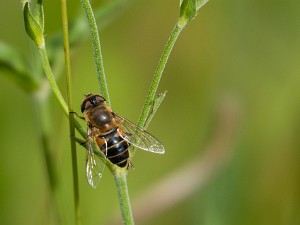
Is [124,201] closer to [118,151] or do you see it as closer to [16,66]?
[118,151]

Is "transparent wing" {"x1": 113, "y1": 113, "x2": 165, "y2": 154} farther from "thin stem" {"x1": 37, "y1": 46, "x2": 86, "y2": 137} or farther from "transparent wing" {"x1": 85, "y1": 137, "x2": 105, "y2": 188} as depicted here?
"thin stem" {"x1": 37, "y1": 46, "x2": 86, "y2": 137}

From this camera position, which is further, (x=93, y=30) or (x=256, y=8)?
(x=256, y=8)

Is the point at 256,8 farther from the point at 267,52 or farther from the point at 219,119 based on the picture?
the point at 219,119

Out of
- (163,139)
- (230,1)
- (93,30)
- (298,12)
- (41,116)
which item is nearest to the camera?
(93,30)

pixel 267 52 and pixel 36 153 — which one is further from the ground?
pixel 267 52

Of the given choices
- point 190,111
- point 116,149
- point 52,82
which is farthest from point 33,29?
point 190,111

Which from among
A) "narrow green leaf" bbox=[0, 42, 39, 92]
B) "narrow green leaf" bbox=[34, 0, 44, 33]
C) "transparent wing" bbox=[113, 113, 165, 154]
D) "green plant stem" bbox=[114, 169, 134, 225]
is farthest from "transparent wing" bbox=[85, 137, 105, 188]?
"narrow green leaf" bbox=[0, 42, 39, 92]

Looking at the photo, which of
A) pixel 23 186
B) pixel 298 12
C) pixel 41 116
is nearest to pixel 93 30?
pixel 41 116
